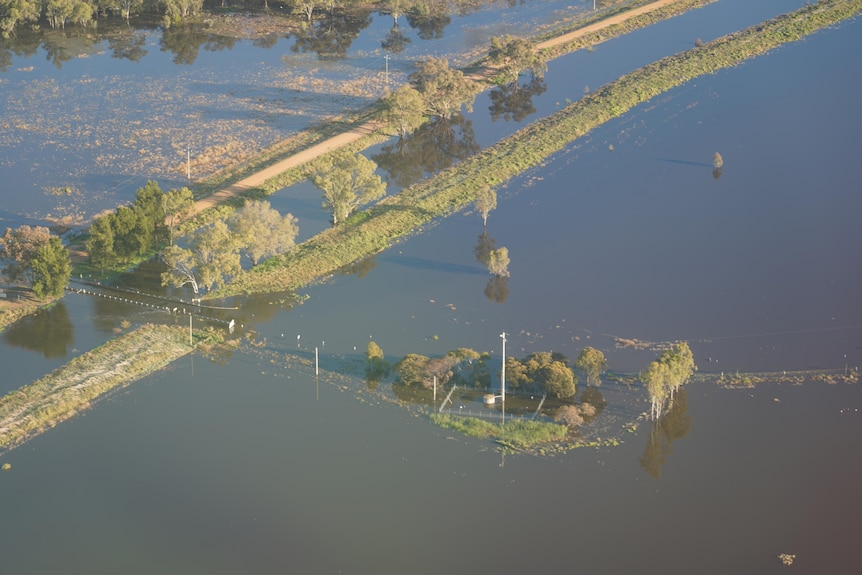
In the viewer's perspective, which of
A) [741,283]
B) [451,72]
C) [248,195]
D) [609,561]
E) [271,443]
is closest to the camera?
[609,561]

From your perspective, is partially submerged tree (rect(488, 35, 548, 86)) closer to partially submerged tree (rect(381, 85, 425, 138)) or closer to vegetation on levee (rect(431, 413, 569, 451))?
partially submerged tree (rect(381, 85, 425, 138))

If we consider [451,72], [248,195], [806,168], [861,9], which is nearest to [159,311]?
[248,195]

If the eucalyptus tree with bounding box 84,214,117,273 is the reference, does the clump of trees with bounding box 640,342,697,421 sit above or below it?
below

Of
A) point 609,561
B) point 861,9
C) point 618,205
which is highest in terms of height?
point 861,9

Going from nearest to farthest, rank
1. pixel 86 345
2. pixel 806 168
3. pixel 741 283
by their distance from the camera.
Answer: pixel 86 345, pixel 741 283, pixel 806 168

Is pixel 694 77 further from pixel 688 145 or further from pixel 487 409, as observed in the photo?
pixel 487 409

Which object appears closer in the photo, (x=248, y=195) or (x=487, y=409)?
(x=487, y=409)

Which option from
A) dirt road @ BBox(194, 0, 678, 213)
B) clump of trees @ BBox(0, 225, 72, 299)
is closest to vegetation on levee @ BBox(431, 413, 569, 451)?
clump of trees @ BBox(0, 225, 72, 299)

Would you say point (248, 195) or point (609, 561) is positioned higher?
point (248, 195)
